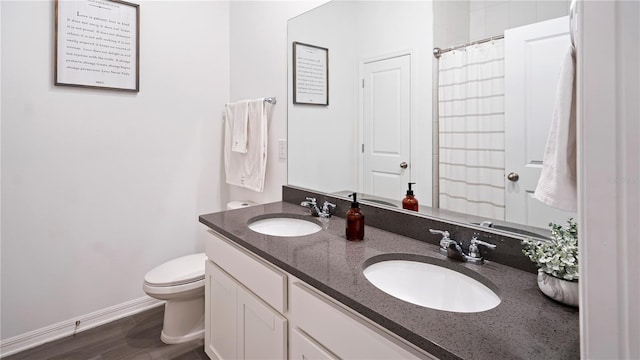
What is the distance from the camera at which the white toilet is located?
182 centimetres

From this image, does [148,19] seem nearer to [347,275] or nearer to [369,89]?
[369,89]

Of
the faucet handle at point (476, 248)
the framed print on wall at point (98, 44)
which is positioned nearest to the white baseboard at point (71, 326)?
the framed print on wall at point (98, 44)

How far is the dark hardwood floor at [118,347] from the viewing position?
1.81 meters

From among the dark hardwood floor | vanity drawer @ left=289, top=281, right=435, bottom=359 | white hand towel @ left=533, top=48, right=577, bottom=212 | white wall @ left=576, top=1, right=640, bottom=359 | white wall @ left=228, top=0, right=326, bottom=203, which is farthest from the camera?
white wall @ left=228, top=0, right=326, bottom=203

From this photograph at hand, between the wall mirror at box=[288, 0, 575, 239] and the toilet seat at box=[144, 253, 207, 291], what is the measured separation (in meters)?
0.92

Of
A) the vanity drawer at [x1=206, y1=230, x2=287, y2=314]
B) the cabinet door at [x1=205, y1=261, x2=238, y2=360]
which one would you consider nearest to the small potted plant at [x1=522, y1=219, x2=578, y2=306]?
the vanity drawer at [x1=206, y1=230, x2=287, y2=314]

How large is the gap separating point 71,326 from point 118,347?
386 millimetres

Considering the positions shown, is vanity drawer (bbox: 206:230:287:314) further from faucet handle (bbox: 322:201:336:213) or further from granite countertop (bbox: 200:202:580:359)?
faucet handle (bbox: 322:201:336:213)

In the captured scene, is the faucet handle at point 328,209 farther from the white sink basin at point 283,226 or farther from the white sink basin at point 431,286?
the white sink basin at point 431,286

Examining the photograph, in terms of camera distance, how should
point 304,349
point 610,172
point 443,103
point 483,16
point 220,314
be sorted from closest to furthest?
point 610,172, point 304,349, point 483,16, point 443,103, point 220,314

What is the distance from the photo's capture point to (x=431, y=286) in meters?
1.04

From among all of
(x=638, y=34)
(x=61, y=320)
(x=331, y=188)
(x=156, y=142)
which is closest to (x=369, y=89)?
(x=331, y=188)

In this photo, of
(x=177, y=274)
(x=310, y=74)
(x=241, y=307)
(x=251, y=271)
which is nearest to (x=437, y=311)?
(x=251, y=271)

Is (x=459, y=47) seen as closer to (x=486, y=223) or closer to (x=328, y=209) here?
(x=486, y=223)
